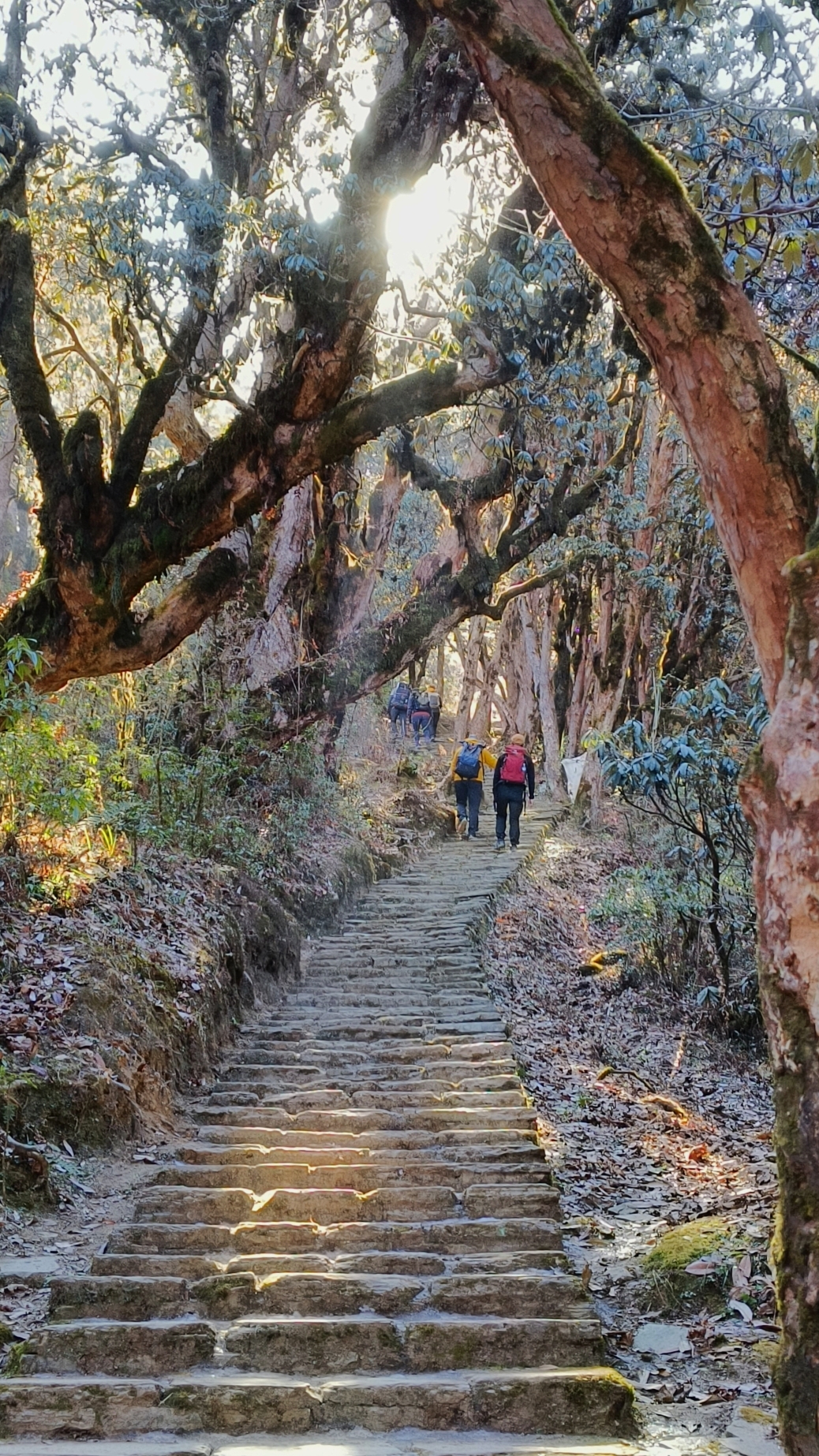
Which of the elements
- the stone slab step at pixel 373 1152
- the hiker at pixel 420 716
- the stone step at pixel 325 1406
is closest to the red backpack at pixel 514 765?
the stone slab step at pixel 373 1152

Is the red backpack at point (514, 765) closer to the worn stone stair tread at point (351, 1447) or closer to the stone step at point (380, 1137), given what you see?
the stone step at point (380, 1137)

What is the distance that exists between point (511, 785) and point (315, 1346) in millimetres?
13461

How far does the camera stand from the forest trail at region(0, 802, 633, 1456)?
396 centimetres

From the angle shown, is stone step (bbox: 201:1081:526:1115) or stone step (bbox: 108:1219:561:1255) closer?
stone step (bbox: 108:1219:561:1255)

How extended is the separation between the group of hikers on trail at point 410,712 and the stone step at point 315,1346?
940 inches

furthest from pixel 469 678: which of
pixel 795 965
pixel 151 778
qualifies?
pixel 795 965

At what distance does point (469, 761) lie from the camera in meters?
18.3

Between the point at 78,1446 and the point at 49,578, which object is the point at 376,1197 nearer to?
the point at 78,1446

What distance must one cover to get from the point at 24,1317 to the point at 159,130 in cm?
1041

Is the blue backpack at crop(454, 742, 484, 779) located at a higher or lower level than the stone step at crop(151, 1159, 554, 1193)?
higher

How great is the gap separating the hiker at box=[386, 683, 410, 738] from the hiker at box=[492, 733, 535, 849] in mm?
10436

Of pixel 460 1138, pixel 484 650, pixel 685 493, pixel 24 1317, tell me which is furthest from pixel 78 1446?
pixel 484 650

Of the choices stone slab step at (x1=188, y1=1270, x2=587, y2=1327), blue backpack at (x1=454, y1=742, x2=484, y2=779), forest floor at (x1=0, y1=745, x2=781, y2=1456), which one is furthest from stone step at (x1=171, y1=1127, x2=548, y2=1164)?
blue backpack at (x1=454, y1=742, x2=484, y2=779)

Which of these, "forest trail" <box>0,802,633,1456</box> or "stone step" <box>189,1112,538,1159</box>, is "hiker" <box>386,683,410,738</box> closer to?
"forest trail" <box>0,802,633,1456</box>
